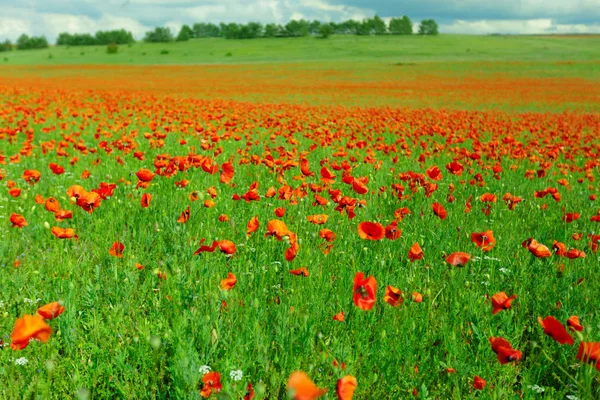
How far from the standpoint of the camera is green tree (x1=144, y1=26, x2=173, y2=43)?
121 metres

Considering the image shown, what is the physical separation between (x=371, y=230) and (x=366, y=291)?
78 centimetres

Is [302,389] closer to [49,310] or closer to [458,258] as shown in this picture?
[49,310]

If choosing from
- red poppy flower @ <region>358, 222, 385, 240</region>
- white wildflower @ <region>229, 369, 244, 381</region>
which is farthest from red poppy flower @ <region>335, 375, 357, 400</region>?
red poppy flower @ <region>358, 222, 385, 240</region>

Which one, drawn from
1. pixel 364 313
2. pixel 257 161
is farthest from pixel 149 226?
pixel 364 313

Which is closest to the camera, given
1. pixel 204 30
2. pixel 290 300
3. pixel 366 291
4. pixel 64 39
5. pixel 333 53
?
pixel 366 291

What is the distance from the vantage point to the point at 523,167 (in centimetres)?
795

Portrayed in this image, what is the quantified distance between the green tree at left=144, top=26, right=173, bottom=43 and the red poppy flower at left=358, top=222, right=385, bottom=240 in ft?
418

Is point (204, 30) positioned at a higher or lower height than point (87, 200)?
higher

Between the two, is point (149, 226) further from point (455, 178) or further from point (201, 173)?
point (455, 178)

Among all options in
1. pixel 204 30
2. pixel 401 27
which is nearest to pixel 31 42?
pixel 204 30

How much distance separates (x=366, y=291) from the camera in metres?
2.08

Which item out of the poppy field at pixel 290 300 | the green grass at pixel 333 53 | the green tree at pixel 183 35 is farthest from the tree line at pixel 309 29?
the poppy field at pixel 290 300

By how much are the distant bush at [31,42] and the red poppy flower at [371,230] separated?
5255 inches

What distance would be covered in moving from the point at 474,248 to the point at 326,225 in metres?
1.21
